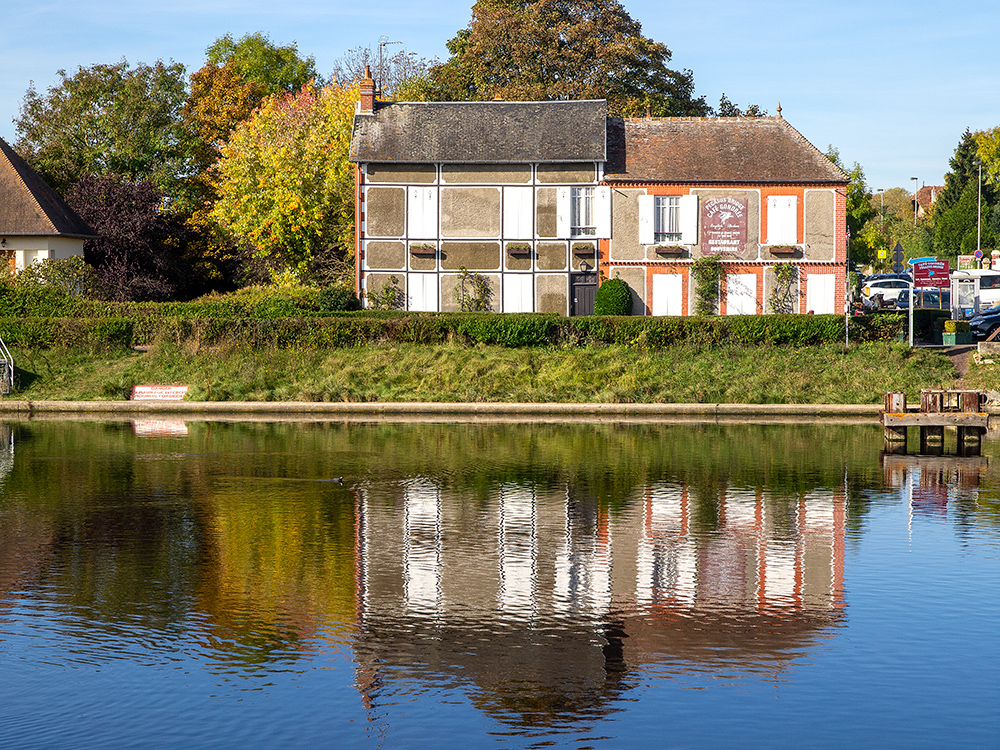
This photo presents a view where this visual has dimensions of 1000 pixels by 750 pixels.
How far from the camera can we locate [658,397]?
3253cm

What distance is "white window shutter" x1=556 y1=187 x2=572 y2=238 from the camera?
140 ft

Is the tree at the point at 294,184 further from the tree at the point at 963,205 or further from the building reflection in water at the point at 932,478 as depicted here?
the tree at the point at 963,205

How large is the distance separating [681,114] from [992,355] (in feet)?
103

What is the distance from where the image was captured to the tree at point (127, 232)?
47.9 m

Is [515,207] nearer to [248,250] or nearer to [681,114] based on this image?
[248,250]

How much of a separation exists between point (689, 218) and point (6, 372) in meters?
24.4

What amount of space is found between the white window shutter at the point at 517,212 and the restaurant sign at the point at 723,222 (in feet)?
21.7

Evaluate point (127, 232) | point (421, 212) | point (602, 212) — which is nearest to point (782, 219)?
point (602, 212)

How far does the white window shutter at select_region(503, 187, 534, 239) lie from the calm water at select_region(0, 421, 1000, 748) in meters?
22.9

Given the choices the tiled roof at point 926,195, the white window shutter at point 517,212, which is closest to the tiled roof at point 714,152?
the white window shutter at point 517,212

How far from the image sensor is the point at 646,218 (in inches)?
1666

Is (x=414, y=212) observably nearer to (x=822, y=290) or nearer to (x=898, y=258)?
(x=822, y=290)

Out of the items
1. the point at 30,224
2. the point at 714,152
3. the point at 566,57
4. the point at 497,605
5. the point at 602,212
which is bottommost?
the point at 497,605

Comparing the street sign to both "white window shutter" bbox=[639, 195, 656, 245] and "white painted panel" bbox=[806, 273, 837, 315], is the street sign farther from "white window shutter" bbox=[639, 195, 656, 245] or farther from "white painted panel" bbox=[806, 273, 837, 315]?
"white window shutter" bbox=[639, 195, 656, 245]
